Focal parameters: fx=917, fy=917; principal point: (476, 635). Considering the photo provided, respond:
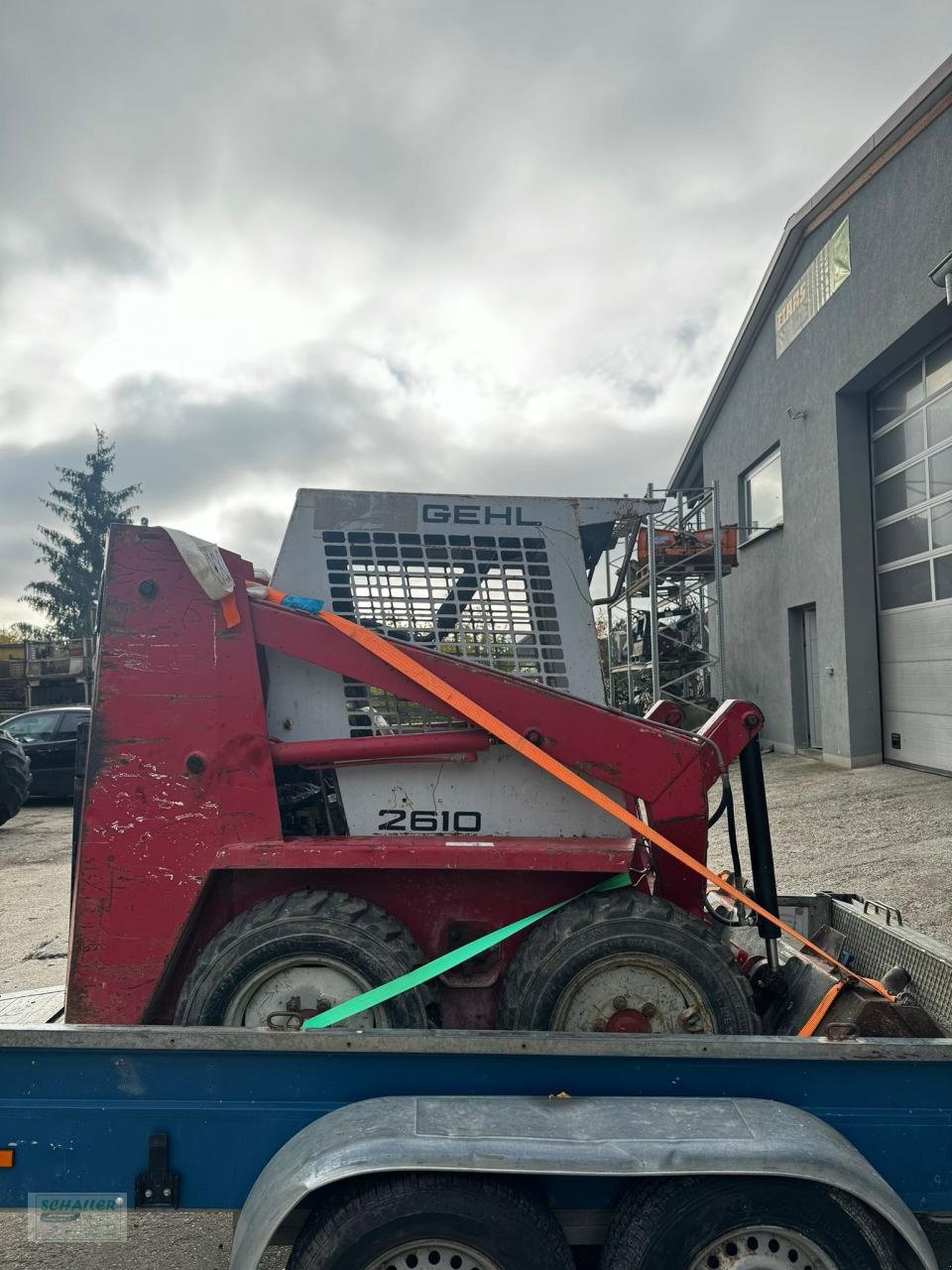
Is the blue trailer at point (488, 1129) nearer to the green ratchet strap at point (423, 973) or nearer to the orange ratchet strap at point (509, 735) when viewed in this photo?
the green ratchet strap at point (423, 973)

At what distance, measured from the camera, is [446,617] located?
3.47 meters

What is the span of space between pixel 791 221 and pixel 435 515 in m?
13.9

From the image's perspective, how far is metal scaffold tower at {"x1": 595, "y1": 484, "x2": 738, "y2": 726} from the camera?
1700 centimetres

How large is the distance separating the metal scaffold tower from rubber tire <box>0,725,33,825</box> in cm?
958

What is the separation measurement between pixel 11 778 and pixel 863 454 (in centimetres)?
1226

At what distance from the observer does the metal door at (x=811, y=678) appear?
15469 millimetres

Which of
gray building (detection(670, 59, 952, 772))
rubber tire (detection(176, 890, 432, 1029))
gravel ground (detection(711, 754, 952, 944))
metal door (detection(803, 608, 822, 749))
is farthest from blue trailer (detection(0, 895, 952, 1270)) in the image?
metal door (detection(803, 608, 822, 749))

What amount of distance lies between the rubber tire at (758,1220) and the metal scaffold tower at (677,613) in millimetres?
13841

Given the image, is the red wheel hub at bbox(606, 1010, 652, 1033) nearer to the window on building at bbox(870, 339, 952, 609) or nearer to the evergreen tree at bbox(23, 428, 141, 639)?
the window on building at bbox(870, 339, 952, 609)

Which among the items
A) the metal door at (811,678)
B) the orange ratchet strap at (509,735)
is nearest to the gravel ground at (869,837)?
the metal door at (811,678)

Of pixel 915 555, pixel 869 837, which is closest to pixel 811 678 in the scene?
pixel 915 555

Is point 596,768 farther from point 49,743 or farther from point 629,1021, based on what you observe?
point 49,743

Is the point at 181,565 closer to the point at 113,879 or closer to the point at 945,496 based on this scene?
the point at 113,879
